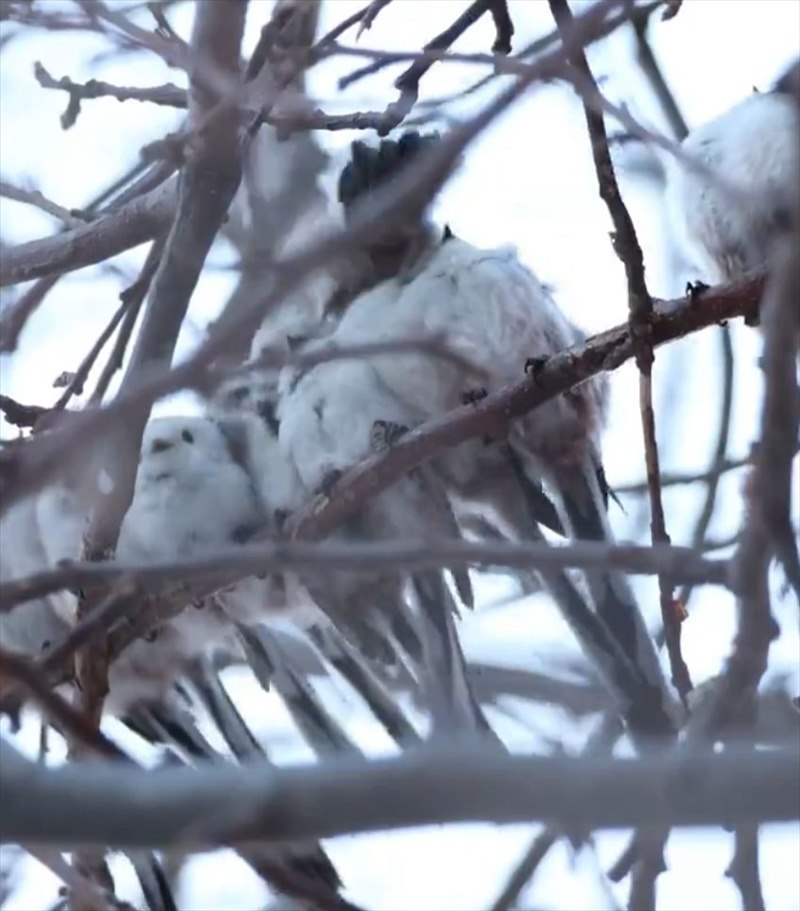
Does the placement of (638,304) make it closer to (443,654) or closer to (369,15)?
(369,15)

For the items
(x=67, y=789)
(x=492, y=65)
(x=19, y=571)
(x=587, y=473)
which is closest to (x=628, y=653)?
(x=587, y=473)

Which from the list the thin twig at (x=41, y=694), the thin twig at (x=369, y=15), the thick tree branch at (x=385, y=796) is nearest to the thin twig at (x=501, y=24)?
the thin twig at (x=369, y=15)

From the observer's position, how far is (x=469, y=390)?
337 cm

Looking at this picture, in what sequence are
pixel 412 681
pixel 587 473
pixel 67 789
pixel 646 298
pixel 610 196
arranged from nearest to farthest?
1. pixel 67 789
2. pixel 610 196
3. pixel 646 298
4. pixel 587 473
5. pixel 412 681

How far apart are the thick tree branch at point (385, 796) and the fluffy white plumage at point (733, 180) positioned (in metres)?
2.25

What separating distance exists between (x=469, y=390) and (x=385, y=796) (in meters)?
2.30

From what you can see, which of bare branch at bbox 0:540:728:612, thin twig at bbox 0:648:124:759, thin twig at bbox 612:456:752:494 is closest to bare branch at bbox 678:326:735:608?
thin twig at bbox 612:456:752:494

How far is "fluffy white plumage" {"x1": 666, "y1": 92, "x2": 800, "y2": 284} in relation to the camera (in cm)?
334

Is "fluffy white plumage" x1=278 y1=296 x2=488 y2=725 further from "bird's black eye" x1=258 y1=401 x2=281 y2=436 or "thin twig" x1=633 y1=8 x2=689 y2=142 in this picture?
"thin twig" x1=633 y1=8 x2=689 y2=142

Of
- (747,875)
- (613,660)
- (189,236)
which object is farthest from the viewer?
(613,660)

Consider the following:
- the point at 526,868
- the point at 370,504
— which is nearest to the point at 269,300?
the point at 526,868

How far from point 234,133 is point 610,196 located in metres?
0.50

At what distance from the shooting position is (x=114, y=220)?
11.9 ft

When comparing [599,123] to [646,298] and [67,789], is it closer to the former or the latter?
[646,298]
